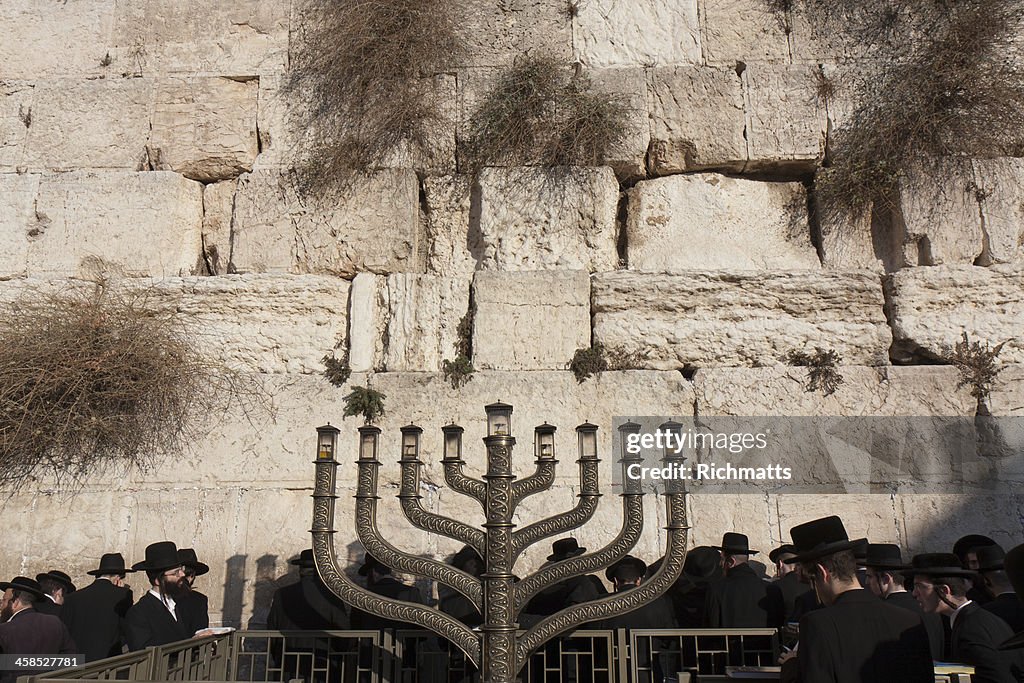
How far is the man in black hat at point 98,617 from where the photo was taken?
4801mm

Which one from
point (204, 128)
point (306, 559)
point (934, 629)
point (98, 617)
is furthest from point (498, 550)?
point (204, 128)

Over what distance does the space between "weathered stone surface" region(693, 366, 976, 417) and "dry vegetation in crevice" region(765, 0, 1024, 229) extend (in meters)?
1.51

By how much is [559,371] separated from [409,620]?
2.58 m

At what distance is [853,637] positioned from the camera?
2.80 m

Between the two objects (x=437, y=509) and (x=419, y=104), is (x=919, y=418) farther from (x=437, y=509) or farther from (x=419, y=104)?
(x=419, y=104)

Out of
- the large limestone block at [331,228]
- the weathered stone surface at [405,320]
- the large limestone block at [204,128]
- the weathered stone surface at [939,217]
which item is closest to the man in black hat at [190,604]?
the weathered stone surface at [405,320]

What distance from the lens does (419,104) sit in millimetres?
7121

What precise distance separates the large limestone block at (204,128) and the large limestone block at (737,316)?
340cm

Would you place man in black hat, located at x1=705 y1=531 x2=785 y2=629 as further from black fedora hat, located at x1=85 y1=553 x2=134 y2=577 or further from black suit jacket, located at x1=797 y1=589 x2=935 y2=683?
black fedora hat, located at x1=85 y1=553 x2=134 y2=577

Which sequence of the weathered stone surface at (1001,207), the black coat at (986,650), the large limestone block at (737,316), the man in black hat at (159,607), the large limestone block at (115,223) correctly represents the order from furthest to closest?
1. the large limestone block at (115,223)
2. the weathered stone surface at (1001,207)
3. the large limestone block at (737,316)
4. the man in black hat at (159,607)
5. the black coat at (986,650)

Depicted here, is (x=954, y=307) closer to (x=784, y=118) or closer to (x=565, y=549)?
(x=784, y=118)

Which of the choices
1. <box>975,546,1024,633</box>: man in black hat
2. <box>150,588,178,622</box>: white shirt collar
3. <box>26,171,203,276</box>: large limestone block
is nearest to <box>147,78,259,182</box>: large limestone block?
<box>26,171,203,276</box>: large limestone block

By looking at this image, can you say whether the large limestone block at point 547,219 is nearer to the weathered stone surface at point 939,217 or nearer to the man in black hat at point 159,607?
the weathered stone surface at point 939,217

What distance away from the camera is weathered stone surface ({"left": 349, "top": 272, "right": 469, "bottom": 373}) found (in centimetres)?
644
